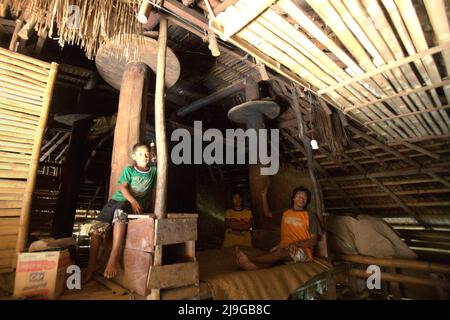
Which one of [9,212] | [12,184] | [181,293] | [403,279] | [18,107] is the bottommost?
[403,279]

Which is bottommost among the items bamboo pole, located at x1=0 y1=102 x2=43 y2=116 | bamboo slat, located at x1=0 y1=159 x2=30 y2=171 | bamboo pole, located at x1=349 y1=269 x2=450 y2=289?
bamboo pole, located at x1=349 y1=269 x2=450 y2=289

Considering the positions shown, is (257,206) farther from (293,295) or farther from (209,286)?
(209,286)

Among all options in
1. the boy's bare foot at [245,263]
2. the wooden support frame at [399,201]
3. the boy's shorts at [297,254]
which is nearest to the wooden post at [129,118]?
the boy's bare foot at [245,263]

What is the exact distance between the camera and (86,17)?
2797 mm

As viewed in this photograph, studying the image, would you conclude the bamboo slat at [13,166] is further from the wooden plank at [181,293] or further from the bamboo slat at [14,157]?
the wooden plank at [181,293]

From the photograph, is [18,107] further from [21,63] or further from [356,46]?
[356,46]

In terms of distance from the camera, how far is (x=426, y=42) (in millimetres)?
2268

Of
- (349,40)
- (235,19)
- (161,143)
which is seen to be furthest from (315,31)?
(161,143)

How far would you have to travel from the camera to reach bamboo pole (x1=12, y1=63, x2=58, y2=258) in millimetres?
2436

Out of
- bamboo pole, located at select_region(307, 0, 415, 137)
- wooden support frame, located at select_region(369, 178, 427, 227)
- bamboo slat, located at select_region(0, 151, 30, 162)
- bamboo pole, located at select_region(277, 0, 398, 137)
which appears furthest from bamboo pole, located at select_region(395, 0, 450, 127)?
wooden support frame, located at select_region(369, 178, 427, 227)

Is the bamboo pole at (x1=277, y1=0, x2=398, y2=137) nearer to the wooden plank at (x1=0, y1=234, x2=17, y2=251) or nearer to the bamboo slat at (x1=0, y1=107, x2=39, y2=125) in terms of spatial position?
the bamboo slat at (x1=0, y1=107, x2=39, y2=125)

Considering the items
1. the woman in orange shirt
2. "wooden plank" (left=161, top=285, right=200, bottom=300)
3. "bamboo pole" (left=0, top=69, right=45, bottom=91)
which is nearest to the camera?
"wooden plank" (left=161, top=285, right=200, bottom=300)

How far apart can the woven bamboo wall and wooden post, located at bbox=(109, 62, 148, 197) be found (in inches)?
34.0

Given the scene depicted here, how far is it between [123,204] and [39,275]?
973 mm
